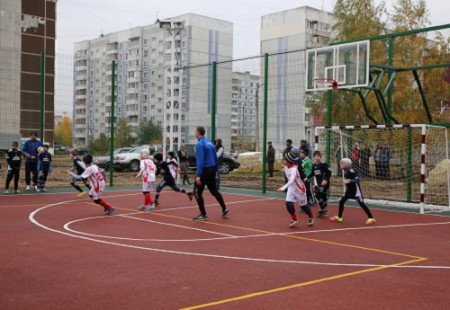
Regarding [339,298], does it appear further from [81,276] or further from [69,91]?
[69,91]

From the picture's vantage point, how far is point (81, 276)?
664 centimetres

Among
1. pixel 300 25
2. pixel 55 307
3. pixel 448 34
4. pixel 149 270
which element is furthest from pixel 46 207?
pixel 300 25

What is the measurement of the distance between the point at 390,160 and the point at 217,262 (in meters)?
12.3

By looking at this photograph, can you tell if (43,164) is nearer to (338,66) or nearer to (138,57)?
(338,66)

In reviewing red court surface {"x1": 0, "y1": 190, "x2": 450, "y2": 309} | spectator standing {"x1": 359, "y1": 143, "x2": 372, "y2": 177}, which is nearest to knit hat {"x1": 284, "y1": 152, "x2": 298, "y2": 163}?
red court surface {"x1": 0, "y1": 190, "x2": 450, "y2": 309}

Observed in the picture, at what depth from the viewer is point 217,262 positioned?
7598mm

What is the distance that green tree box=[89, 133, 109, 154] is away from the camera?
2617 cm

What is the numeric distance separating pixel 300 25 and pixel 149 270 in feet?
230

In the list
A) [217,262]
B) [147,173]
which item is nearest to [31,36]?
[147,173]

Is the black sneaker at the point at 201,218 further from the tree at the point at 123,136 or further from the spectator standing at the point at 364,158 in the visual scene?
the tree at the point at 123,136

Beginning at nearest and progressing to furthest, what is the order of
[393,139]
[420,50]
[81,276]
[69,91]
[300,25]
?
[81,276] → [393,139] → [69,91] → [420,50] → [300,25]

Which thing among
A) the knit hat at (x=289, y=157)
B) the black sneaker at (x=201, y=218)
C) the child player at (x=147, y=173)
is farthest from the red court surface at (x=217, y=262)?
the knit hat at (x=289, y=157)

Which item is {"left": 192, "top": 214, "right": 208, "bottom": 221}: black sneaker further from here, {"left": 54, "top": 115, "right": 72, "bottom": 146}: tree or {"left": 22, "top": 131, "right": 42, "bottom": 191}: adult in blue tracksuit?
{"left": 54, "top": 115, "right": 72, "bottom": 146}: tree

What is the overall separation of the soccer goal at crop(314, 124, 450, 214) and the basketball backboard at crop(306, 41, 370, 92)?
141cm
